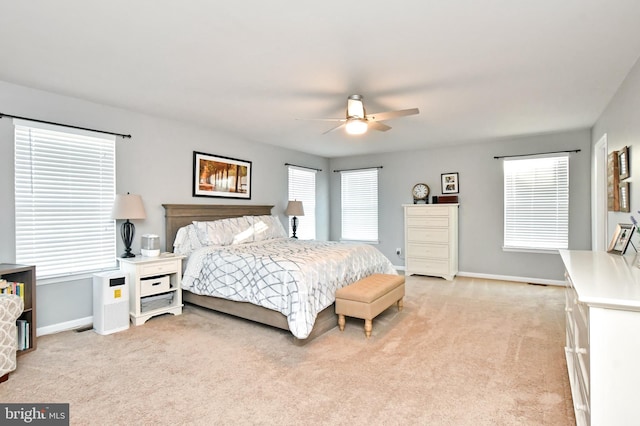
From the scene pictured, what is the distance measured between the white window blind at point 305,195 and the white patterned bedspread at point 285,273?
2331mm

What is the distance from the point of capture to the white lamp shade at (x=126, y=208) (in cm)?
371

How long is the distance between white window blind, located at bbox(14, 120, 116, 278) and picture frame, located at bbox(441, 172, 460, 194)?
17.4ft

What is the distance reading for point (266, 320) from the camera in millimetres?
3408

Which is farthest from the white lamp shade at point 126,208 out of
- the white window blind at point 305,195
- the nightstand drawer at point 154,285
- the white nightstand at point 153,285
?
the white window blind at point 305,195

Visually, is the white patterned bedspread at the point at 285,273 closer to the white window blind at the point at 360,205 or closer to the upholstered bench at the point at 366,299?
the upholstered bench at the point at 366,299

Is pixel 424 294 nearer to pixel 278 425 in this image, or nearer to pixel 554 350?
pixel 554 350

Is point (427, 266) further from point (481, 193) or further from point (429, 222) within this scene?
point (481, 193)

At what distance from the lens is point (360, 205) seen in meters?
7.38

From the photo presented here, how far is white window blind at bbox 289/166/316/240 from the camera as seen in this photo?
21.9ft

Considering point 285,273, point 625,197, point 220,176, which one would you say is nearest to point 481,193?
point 625,197

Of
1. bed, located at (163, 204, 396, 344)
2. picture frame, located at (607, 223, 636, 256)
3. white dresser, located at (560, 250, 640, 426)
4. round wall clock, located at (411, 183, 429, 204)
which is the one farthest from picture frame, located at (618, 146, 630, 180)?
round wall clock, located at (411, 183, 429, 204)

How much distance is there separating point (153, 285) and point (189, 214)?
45.3 inches

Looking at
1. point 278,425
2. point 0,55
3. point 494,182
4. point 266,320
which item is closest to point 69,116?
point 0,55

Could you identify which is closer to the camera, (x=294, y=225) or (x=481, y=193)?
(x=481, y=193)
